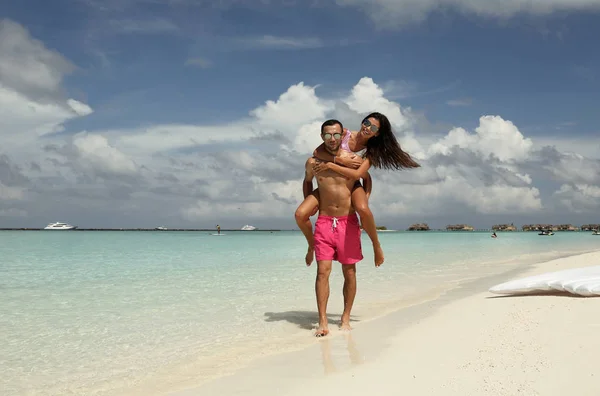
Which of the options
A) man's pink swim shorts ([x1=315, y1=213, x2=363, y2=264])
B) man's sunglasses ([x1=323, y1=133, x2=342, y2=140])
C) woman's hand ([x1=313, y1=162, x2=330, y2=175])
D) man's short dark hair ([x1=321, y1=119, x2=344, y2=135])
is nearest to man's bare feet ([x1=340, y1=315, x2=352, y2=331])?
man's pink swim shorts ([x1=315, y1=213, x2=363, y2=264])

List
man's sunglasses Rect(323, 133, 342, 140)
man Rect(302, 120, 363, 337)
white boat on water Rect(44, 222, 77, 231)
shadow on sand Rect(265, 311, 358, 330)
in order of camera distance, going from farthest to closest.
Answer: white boat on water Rect(44, 222, 77, 231) → shadow on sand Rect(265, 311, 358, 330) → man Rect(302, 120, 363, 337) → man's sunglasses Rect(323, 133, 342, 140)

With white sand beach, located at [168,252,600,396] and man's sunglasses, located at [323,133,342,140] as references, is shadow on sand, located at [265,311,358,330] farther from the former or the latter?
man's sunglasses, located at [323,133,342,140]

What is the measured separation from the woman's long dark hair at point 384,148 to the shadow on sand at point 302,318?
2.17 metres

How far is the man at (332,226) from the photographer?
18.7 feet

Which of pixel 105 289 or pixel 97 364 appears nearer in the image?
pixel 97 364

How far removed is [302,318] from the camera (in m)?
6.99

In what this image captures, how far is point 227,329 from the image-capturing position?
251 inches

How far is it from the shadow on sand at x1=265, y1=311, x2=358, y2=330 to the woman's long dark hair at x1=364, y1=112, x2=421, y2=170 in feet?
7.12

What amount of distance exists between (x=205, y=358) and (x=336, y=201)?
2.26m

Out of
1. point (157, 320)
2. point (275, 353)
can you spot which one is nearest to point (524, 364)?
point (275, 353)

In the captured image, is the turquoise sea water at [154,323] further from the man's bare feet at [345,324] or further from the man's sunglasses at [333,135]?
the man's sunglasses at [333,135]

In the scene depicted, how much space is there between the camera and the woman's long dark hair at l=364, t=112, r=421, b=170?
579cm

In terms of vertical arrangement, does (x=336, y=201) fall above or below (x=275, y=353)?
above

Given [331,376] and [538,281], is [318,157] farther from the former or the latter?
[538,281]
